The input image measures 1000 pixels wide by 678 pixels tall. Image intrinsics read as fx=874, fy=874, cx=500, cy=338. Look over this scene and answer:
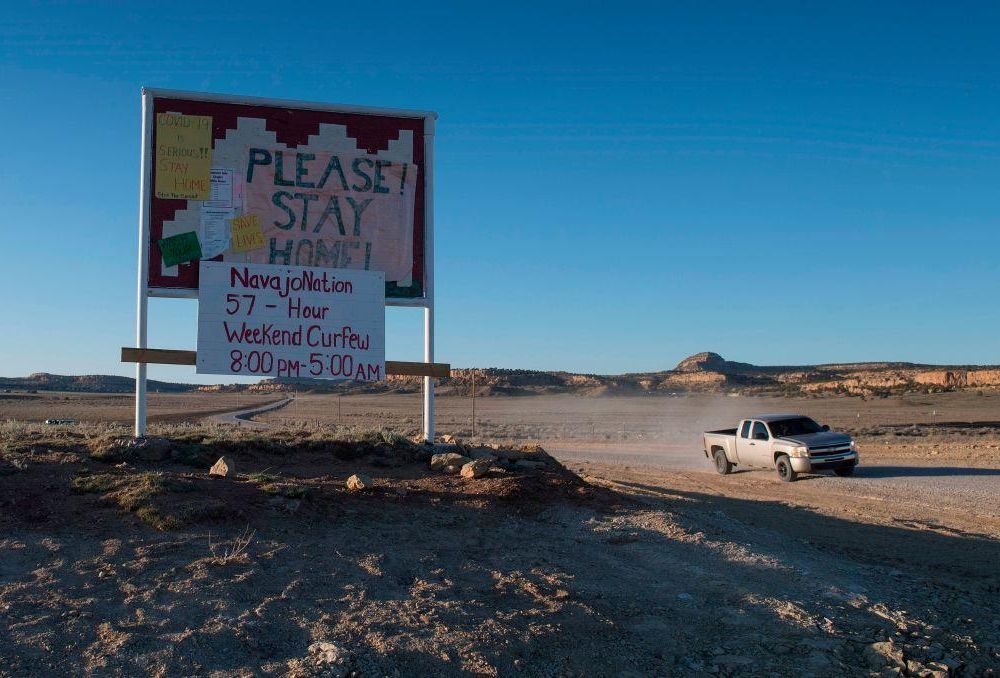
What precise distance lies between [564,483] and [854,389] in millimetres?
84480

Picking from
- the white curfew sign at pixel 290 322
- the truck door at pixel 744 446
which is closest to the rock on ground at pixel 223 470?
the white curfew sign at pixel 290 322

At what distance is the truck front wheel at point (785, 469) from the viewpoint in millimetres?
20397

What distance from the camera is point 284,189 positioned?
12695 millimetres

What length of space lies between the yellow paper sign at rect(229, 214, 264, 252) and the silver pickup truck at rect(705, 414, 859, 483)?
44.6ft

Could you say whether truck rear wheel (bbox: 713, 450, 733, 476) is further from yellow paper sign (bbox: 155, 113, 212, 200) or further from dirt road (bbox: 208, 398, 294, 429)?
yellow paper sign (bbox: 155, 113, 212, 200)

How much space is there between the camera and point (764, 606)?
6938mm

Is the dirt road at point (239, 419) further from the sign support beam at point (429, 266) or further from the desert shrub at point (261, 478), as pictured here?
the desert shrub at point (261, 478)

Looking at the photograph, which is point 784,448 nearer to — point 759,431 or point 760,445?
point 760,445

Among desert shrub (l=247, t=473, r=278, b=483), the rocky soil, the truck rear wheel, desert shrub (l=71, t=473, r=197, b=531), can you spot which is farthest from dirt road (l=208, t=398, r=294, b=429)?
the rocky soil

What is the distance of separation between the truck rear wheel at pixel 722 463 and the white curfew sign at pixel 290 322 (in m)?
13.0

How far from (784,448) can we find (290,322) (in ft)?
43.0

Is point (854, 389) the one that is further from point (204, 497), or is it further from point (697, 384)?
point (204, 497)

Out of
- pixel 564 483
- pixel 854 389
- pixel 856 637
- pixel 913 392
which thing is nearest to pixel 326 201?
pixel 564 483

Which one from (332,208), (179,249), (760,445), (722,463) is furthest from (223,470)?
(722,463)
